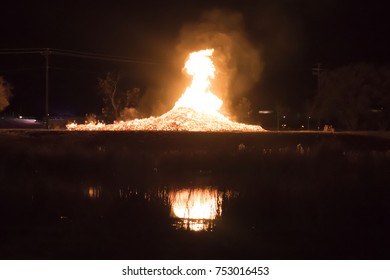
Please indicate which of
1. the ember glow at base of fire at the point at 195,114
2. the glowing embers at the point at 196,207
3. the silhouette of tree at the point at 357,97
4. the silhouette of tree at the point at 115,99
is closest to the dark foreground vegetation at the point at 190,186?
the glowing embers at the point at 196,207

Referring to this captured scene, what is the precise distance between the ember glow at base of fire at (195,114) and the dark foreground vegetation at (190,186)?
2177cm

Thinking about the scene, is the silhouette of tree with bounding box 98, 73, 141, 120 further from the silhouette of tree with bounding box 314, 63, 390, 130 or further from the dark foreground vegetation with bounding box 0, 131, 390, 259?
the dark foreground vegetation with bounding box 0, 131, 390, 259

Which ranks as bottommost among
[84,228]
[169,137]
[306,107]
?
[84,228]

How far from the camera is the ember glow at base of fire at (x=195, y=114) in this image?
1790 inches

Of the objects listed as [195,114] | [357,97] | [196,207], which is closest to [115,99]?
[195,114]

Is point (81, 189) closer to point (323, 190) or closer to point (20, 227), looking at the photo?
point (20, 227)

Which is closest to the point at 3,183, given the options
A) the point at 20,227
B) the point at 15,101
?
the point at 20,227

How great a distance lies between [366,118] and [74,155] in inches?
1731

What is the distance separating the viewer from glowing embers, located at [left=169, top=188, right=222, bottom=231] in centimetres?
1119

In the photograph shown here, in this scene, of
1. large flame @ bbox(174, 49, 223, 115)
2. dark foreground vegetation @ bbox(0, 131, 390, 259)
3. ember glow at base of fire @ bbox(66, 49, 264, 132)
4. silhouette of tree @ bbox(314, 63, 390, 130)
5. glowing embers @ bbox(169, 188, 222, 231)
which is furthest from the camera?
silhouette of tree @ bbox(314, 63, 390, 130)

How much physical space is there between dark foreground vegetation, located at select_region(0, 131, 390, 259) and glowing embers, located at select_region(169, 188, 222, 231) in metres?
0.26

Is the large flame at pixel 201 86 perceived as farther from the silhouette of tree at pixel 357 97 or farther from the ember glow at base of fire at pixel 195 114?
the silhouette of tree at pixel 357 97

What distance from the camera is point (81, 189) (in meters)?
15.0

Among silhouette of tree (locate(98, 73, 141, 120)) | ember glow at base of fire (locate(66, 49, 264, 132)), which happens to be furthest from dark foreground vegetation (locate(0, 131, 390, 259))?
silhouette of tree (locate(98, 73, 141, 120))
